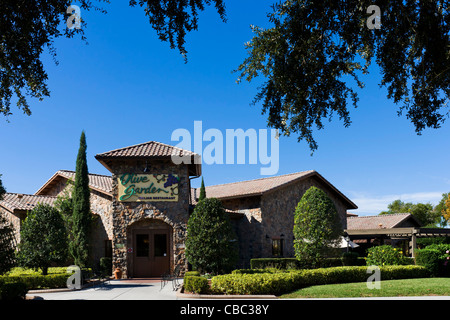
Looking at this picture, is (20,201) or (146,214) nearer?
(146,214)

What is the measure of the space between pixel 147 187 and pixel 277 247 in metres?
9.00

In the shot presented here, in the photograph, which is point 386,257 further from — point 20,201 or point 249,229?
point 20,201

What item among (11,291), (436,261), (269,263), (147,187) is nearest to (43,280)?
→ (11,291)

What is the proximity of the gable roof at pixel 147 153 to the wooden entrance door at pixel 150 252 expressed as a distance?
153 inches

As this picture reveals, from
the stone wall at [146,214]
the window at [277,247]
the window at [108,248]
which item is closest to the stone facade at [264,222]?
the window at [277,247]

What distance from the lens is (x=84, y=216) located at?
899 inches

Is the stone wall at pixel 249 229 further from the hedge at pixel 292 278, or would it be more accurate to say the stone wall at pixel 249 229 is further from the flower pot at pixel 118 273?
the flower pot at pixel 118 273

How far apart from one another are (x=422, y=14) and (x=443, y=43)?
0.71 meters

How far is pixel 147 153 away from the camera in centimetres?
2075

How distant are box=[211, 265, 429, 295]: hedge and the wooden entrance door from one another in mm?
6011

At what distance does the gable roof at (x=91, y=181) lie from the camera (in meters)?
24.1

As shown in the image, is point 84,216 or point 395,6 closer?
point 395,6
